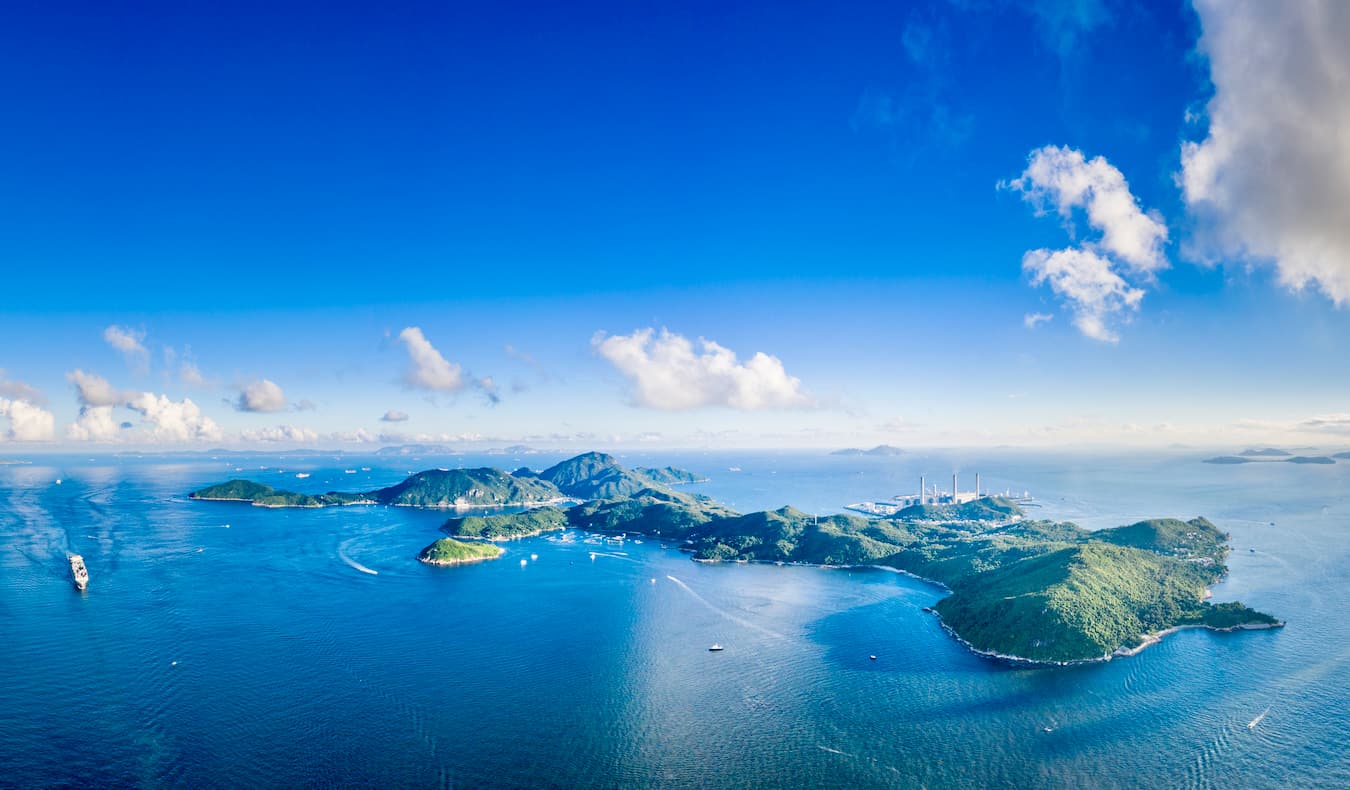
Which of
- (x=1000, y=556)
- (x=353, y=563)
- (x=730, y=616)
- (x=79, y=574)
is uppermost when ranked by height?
(x=79, y=574)

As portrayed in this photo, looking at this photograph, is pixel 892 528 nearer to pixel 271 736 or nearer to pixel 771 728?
pixel 771 728

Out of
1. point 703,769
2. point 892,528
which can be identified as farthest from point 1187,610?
point 703,769

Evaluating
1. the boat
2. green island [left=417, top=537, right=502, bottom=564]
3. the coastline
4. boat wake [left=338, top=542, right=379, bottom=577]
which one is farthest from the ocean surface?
green island [left=417, top=537, right=502, bottom=564]

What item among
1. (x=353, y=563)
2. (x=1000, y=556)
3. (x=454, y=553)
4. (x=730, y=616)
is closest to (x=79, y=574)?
(x=353, y=563)

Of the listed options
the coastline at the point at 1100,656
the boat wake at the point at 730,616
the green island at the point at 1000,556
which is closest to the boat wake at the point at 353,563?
the green island at the point at 1000,556

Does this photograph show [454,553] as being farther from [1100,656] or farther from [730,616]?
[1100,656]

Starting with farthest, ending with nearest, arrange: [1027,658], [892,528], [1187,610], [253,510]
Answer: [253,510], [892,528], [1187,610], [1027,658]
